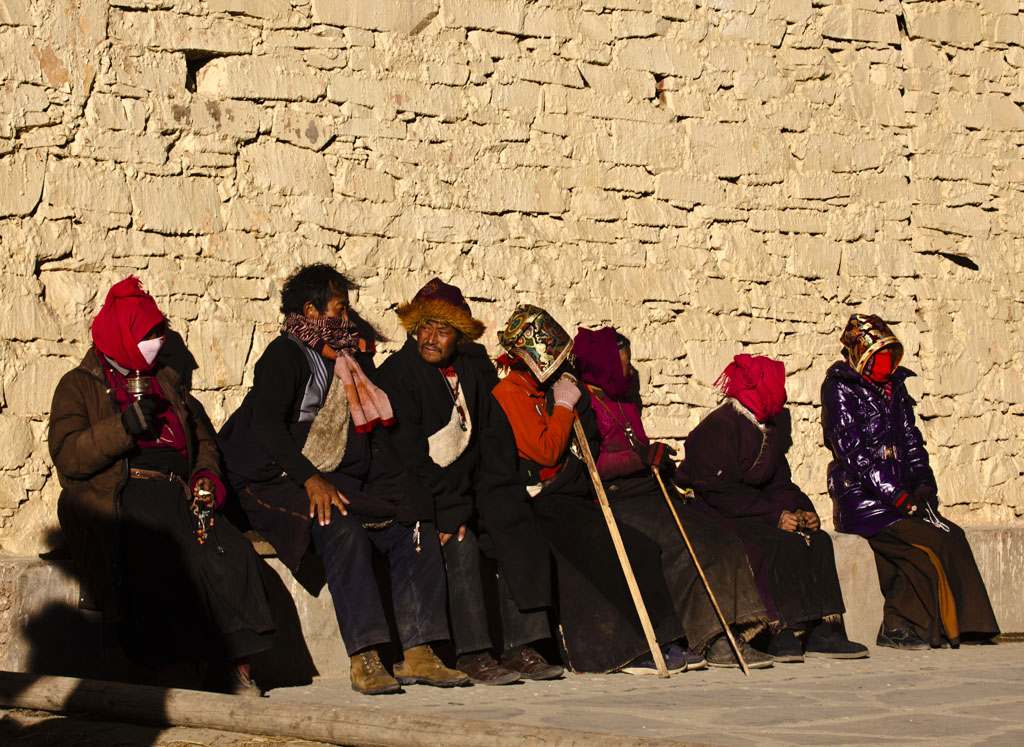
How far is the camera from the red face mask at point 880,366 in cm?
702

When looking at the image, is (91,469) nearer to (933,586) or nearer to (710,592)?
(710,592)

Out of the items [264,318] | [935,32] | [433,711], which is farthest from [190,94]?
[935,32]

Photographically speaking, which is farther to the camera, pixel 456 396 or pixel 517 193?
pixel 517 193

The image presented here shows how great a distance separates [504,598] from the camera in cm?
546

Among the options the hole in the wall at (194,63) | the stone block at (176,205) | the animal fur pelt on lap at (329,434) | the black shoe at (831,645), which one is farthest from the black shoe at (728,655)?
the hole in the wall at (194,63)

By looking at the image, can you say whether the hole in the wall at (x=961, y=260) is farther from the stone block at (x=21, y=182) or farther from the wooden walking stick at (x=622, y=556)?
the stone block at (x=21, y=182)

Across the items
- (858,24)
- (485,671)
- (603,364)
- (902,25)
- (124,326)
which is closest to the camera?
(124,326)

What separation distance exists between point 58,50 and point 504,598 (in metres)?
3.13

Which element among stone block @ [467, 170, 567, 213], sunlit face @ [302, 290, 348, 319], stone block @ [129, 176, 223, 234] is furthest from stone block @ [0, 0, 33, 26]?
stone block @ [467, 170, 567, 213]

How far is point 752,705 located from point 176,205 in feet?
11.1

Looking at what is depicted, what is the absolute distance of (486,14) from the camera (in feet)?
22.5

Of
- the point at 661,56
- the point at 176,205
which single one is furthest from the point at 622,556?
the point at 661,56

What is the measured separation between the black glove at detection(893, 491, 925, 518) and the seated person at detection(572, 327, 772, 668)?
1234mm

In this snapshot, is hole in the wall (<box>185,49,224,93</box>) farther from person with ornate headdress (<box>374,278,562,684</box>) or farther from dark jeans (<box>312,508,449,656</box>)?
dark jeans (<box>312,508,449,656</box>)
